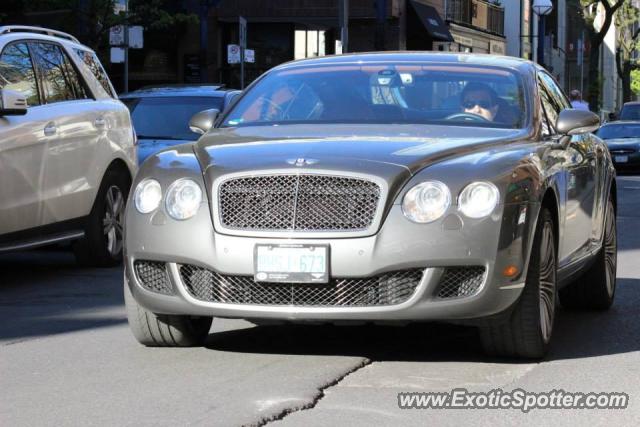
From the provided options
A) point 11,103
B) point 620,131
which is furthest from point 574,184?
point 620,131

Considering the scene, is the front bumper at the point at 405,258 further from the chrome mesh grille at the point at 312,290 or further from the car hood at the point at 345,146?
the car hood at the point at 345,146

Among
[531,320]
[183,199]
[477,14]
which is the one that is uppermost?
[183,199]

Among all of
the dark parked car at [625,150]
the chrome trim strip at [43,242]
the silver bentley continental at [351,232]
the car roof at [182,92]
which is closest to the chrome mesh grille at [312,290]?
the silver bentley continental at [351,232]

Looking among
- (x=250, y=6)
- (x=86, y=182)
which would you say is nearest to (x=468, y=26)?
(x=250, y=6)

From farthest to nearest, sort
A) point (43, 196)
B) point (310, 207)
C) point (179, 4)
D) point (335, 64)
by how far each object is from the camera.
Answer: point (179, 4), point (43, 196), point (335, 64), point (310, 207)

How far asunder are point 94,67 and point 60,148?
1.59 meters

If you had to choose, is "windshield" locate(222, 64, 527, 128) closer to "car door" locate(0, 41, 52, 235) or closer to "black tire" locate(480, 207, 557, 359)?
"black tire" locate(480, 207, 557, 359)

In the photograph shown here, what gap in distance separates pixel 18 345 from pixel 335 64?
2.38 meters

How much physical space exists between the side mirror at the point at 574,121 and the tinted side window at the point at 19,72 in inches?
161

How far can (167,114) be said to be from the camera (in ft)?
52.5

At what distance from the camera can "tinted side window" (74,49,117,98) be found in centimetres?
1190

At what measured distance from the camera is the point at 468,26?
55.8 meters

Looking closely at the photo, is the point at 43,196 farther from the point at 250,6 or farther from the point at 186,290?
the point at 250,6

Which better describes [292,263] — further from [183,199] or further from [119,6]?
[119,6]
